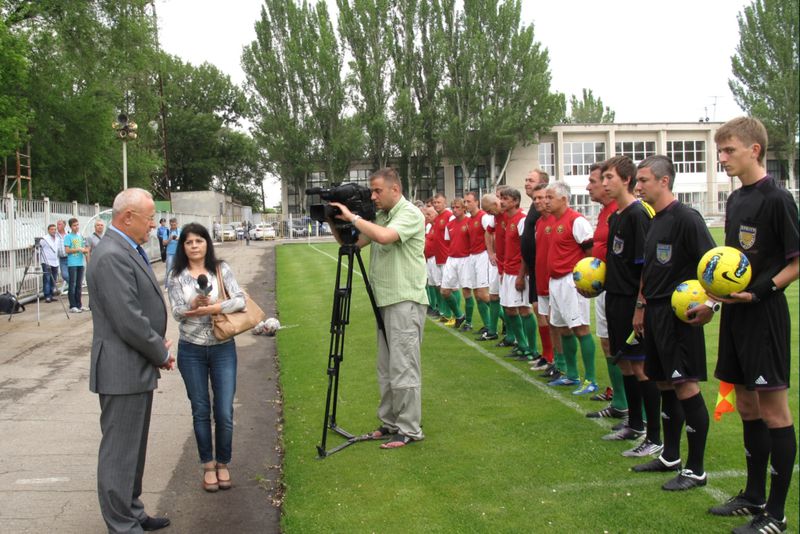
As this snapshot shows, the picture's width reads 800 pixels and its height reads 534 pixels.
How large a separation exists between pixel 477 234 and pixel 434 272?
2.27 m

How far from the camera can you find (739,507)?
423 centimetres

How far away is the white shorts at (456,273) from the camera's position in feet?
38.0

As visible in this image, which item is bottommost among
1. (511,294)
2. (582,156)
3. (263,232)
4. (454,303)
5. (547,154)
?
(454,303)

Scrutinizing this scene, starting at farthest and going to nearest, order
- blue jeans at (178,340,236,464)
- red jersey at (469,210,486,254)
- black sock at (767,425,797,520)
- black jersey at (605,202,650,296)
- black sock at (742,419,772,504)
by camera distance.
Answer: red jersey at (469,210,486,254) < black jersey at (605,202,650,296) < blue jeans at (178,340,236,464) < black sock at (742,419,772,504) < black sock at (767,425,797,520)

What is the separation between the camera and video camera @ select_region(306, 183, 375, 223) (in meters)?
5.44

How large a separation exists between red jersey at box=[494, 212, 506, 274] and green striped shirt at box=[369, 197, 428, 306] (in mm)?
4090

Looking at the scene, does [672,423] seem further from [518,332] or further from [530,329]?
[518,332]

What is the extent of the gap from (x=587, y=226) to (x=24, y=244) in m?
15.2

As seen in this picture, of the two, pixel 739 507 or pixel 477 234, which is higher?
pixel 477 234

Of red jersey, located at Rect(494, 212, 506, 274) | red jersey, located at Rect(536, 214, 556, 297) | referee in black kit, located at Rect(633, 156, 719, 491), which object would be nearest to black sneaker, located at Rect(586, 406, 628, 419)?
referee in black kit, located at Rect(633, 156, 719, 491)

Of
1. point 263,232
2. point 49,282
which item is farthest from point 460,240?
point 263,232

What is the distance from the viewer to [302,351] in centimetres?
1062

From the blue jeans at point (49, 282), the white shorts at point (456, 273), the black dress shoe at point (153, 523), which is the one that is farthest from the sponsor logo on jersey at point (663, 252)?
the blue jeans at point (49, 282)

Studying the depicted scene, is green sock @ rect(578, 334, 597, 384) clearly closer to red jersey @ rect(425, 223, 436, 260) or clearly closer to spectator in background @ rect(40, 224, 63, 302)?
red jersey @ rect(425, 223, 436, 260)
